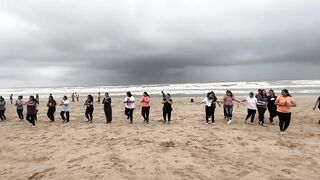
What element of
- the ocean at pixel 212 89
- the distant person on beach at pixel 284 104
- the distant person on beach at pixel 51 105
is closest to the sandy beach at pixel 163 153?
the distant person on beach at pixel 284 104

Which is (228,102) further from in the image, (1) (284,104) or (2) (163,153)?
(2) (163,153)

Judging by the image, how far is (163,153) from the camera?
9.59 metres

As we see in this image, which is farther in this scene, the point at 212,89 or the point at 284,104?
the point at 212,89

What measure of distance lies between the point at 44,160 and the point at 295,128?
11200 mm

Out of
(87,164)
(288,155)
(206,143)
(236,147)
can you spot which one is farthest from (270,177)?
(87,164)

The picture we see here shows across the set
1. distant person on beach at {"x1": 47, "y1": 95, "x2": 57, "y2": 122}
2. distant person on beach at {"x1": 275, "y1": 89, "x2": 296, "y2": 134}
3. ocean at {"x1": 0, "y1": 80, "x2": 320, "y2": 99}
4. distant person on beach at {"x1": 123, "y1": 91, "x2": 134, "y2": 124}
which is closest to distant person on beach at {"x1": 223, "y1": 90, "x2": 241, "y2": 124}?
distant person on beach at {"x1": 275, "y1": 89, "x2": 296, "y2": 134}

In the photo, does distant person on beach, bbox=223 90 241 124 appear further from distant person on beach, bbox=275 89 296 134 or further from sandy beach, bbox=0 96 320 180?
distant person on beach, bbox=275 89 296 134

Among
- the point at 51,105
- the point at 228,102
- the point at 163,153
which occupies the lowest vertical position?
the point at 163,153

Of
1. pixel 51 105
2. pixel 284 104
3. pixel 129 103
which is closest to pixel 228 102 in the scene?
pixel 284 104

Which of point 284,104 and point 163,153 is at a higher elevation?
point 284,104

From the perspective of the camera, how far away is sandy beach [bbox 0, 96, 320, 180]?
7812 millimetres

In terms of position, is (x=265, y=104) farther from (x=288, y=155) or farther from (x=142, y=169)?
(x=142, y=169)

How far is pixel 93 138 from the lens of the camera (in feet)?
41.1

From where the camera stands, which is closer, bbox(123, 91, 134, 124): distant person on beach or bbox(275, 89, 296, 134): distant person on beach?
bbox(275, 89, 296, 134): distant person on beach
